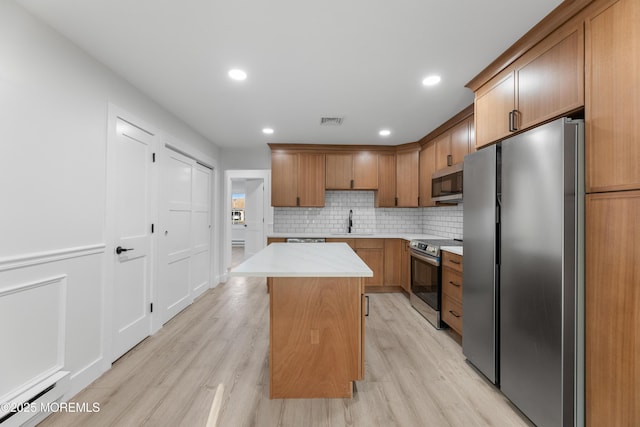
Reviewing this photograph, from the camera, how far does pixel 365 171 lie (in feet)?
15.3

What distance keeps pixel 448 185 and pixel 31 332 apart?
3797 millimetres

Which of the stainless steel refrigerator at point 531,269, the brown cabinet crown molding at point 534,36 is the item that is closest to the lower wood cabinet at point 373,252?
the stainless steel refrigerator at point 531,269

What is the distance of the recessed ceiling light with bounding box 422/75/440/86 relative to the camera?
7.68 ft

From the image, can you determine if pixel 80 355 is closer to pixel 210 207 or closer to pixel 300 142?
pixel 210 207

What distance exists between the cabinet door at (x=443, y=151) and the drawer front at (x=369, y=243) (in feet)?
4.69

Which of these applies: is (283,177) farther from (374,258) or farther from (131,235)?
(131,235)

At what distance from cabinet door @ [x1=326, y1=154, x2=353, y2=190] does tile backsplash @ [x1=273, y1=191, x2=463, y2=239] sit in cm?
34

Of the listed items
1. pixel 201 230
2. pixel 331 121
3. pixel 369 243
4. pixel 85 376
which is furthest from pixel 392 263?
pixel 85 376

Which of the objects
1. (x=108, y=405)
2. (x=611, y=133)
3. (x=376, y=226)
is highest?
(x=611, y=133)

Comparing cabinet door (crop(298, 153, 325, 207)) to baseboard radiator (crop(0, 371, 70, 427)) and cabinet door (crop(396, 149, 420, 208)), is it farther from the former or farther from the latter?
baseboard radiator (crop(0, 371, 70, 427))

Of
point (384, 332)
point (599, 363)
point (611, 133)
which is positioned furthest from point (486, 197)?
point (384, 332)

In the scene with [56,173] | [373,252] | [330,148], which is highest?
[330,148]

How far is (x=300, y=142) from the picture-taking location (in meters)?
4.48

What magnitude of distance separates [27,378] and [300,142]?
12.7 ft
